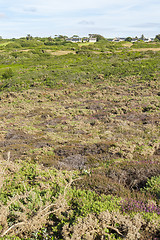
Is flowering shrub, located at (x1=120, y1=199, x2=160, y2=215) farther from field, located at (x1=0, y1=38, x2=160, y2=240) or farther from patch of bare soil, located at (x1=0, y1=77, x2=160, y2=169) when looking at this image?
patch of bare soil, located at (x1=0, y1=77, x2=160, y2=169)

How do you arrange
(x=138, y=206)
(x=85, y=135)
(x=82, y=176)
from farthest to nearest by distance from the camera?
(x=85, y=135)
(x=82, y=176)
(x=138, y=206)

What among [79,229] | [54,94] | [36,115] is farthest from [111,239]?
[54,94]

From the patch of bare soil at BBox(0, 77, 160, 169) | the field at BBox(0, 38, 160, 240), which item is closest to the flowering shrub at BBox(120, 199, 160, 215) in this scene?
the field at BBox(0, 38, 160, 240)

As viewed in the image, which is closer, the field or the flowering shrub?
the field

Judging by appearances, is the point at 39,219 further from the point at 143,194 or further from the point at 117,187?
the point at 143,194

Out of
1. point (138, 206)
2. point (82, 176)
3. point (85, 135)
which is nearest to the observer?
point (138, 206)

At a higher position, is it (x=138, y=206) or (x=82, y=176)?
(x=138, y=206)

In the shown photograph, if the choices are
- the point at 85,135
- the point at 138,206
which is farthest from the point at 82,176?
the point at 85,135

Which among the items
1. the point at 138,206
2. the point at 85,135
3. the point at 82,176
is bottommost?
the point at 85,135

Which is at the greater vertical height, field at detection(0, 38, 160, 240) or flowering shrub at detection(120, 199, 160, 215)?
flowering shrub at detection(120, 199, 160, 215)

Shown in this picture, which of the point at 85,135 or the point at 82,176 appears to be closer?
the point at 82,176

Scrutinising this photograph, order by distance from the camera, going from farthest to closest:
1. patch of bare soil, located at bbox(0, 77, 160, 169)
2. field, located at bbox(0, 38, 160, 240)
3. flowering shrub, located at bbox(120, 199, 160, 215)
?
patch of bare soil, located at bbox(0, 77, 160, 169) → flowering shrub, located at bbox(120, 199, 160, 215) → field, located at bbox(0, 38, 160, 240)

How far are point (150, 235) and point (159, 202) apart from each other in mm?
1084

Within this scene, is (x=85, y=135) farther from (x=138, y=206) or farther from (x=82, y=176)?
(x=138, y=206)
